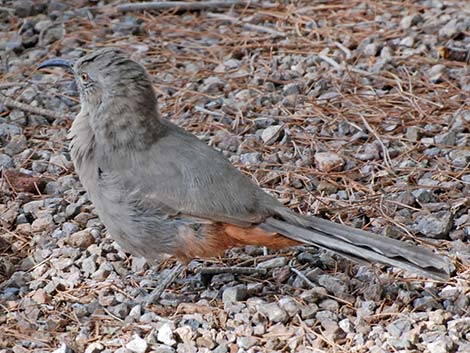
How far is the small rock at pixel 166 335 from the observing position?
13.9ft

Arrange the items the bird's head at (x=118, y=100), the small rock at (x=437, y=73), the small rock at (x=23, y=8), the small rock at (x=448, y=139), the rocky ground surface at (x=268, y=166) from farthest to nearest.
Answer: the small rock at (x=23, y=8) → the small rock at (x=437, y=73) → the small rock at (x=448, y=139) → the bird's head at (x=118, y=100) → the rocky ground surface at (x=268, y=166)

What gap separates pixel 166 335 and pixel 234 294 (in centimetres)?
45

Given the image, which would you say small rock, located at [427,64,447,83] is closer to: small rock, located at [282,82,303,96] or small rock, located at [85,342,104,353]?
small rock, located at [282,82,303,96]

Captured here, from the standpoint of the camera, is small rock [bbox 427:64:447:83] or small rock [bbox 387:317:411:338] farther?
small rock [bbox 427:64:447:83]

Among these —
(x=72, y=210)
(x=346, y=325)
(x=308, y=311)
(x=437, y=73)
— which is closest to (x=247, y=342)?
(x=308, y=311)

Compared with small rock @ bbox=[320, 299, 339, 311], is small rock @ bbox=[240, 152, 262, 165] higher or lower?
higher

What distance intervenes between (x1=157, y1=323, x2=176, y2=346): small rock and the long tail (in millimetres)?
648

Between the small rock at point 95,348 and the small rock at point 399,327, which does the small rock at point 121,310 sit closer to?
the small rock at point 95,348

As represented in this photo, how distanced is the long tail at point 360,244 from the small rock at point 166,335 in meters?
0.65

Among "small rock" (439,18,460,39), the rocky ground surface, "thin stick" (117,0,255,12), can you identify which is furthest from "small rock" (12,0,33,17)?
"small rock" (439,18,460,39)

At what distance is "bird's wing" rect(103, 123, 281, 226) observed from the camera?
4555 millimetres

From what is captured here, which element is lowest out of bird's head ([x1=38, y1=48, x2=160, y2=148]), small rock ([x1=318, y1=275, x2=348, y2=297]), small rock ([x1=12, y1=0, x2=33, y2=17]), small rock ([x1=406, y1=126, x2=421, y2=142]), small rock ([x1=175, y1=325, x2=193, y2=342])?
small rock ([x1=318, y1=275, x2=348, y2=297])

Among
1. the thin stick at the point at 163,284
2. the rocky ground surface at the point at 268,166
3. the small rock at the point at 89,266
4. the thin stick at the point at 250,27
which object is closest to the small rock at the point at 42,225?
the rocky ground surface at the point at 268,166

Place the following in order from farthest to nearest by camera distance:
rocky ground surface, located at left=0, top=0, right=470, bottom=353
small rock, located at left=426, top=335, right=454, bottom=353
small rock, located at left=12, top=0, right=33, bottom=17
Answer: small rock, located at left=12, top=0, right=33, bottom=17
rocky ground surface, located at left=0, top=0, right=470, bottom=353
small rock, located at left=426, top=335, right=454, bottom=353
